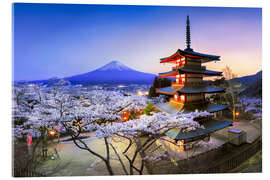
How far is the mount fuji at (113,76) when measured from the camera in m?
3.27

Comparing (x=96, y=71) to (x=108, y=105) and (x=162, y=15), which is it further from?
(x=162, y=15)

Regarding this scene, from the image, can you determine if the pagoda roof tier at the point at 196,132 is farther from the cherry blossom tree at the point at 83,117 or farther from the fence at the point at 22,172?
the fence at the point at 22,172

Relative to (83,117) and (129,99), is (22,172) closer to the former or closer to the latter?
(83,117)

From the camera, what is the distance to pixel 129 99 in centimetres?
309

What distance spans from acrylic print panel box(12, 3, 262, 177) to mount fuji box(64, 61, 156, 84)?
0.08 m

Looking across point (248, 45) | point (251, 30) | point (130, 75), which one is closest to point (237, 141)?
point (248, 45)

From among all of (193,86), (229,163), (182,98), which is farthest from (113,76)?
(229,163)

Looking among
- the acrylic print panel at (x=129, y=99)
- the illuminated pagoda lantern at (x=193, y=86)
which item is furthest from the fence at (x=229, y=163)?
the illuminated pagoda lantern at (x=193, y=86)

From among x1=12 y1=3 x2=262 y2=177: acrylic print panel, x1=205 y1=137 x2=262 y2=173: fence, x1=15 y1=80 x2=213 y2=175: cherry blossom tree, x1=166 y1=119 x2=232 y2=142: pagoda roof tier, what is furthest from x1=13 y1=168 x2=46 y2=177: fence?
x1=205 y1=137 x2=262 y2=173: fence

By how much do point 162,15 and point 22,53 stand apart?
170 inches

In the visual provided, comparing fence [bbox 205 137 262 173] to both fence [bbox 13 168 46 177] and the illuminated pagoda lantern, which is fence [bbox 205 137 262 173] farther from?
fence [bbox 13 168 46 177]

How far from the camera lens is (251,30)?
2725mm

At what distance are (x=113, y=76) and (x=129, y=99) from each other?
152 centimetres

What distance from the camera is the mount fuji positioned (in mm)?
3273
